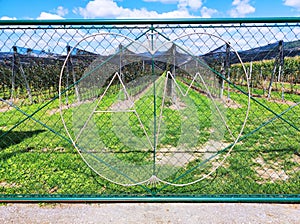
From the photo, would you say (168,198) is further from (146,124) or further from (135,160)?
(146,124)

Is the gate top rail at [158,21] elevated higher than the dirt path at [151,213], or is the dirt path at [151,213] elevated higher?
the gate top rail at [158,21]

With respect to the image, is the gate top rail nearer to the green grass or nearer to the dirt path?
the green grass

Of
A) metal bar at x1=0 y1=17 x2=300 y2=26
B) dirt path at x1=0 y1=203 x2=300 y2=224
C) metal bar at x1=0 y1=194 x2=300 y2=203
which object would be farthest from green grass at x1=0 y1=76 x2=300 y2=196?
metal bar at x1=0 y1=17 x2=300 y2=26

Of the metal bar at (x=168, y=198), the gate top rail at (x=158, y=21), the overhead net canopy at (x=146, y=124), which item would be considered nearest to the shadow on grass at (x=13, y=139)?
the overhead net canopy at (x=146, y=124)

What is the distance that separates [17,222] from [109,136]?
2819 mm

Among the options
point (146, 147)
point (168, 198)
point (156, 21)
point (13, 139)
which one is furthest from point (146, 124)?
point (156, 21)

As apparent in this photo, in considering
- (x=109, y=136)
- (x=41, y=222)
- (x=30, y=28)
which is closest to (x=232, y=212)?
(x=41, y=222)

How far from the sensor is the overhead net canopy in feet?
8.98

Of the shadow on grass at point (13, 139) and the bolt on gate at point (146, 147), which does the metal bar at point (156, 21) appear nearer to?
→ the bolt on gate at point (146, 147)

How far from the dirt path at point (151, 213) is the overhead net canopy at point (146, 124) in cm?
28

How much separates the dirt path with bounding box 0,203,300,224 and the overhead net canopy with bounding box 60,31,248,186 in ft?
0.91

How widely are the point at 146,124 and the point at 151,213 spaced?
3.57 metres

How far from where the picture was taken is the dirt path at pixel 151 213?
2535mm

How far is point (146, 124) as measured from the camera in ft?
20.1
